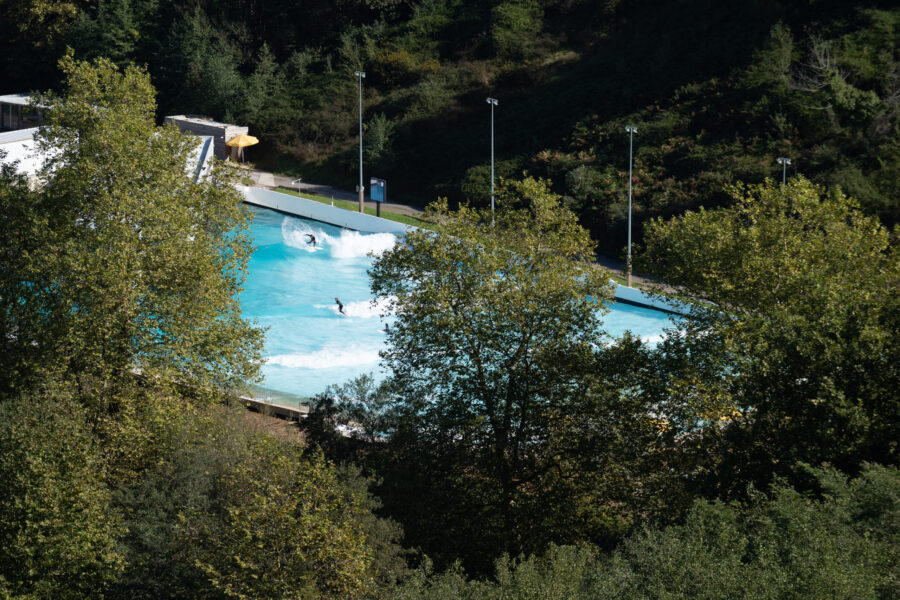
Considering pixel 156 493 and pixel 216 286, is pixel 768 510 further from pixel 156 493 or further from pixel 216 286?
pixel 216 286

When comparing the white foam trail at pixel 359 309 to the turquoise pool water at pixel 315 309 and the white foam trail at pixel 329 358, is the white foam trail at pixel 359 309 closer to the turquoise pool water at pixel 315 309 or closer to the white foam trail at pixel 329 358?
the turquoise pool water at pixel 315 309

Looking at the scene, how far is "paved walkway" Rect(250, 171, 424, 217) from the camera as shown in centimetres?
4773

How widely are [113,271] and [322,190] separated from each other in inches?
1377

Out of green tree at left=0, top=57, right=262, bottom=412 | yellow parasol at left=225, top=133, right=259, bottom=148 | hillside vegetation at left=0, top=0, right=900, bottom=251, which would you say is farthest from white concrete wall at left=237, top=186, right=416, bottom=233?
green tree at left=0, top=57, right=262, bottom=412

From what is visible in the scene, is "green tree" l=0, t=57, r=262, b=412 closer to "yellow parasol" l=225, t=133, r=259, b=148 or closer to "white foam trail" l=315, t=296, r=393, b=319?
"white foam trail" l=315, t=296, r=393, b=319

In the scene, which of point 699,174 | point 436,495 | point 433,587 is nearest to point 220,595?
point 433,587

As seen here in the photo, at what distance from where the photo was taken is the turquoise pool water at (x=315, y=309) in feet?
104

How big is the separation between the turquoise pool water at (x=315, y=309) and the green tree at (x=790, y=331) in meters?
12.1

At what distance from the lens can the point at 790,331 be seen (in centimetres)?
1550

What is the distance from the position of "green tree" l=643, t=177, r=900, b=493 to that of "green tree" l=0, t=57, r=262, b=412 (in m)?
9.35

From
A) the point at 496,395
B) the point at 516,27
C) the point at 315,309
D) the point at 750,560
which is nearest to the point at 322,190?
the point at 315,309

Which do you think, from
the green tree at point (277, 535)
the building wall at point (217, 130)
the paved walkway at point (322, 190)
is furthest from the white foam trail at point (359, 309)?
the green tree at point (277, 535)

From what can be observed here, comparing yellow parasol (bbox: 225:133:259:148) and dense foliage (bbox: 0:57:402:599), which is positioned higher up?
yellow parasol (bbox: 225:133:259:148)

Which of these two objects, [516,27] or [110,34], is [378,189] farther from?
[110,34]
